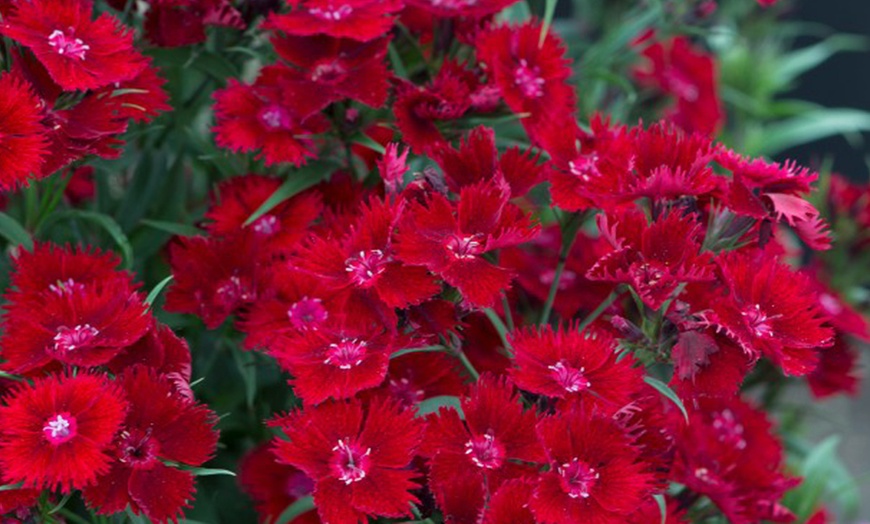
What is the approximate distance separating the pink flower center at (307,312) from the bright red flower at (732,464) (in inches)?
10.4

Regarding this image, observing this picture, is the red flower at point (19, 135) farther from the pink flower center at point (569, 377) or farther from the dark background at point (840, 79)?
the dark background at point (840, 79)

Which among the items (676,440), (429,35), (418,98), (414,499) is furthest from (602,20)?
(414,499)

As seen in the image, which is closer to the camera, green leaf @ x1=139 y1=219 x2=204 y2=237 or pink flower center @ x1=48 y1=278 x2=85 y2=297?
pink flower center @ x1=48 y1=278 x2=85 y2=297

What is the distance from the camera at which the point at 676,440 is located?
765 mm

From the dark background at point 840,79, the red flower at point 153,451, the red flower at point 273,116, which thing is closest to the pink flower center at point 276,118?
the red flower at point 273,116

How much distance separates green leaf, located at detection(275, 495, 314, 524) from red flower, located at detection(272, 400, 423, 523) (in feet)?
0.36

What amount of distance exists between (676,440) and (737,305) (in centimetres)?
16

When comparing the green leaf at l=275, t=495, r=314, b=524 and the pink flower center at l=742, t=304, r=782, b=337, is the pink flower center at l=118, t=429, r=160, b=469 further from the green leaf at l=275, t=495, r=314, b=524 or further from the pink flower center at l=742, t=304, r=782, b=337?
the pink flower center at l=742, t=304, r=782, b=337

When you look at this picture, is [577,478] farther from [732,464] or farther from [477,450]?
[732,464]

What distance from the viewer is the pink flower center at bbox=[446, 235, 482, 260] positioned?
25.1 inches

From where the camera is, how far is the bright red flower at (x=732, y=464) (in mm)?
769

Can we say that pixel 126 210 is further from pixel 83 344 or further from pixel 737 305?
pixel 737 305

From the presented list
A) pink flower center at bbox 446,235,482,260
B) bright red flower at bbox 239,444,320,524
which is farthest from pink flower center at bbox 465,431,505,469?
bright red flower at bbox 239,444,320,524

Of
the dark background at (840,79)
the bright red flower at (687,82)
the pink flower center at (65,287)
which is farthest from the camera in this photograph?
the dark background at (840,79)
